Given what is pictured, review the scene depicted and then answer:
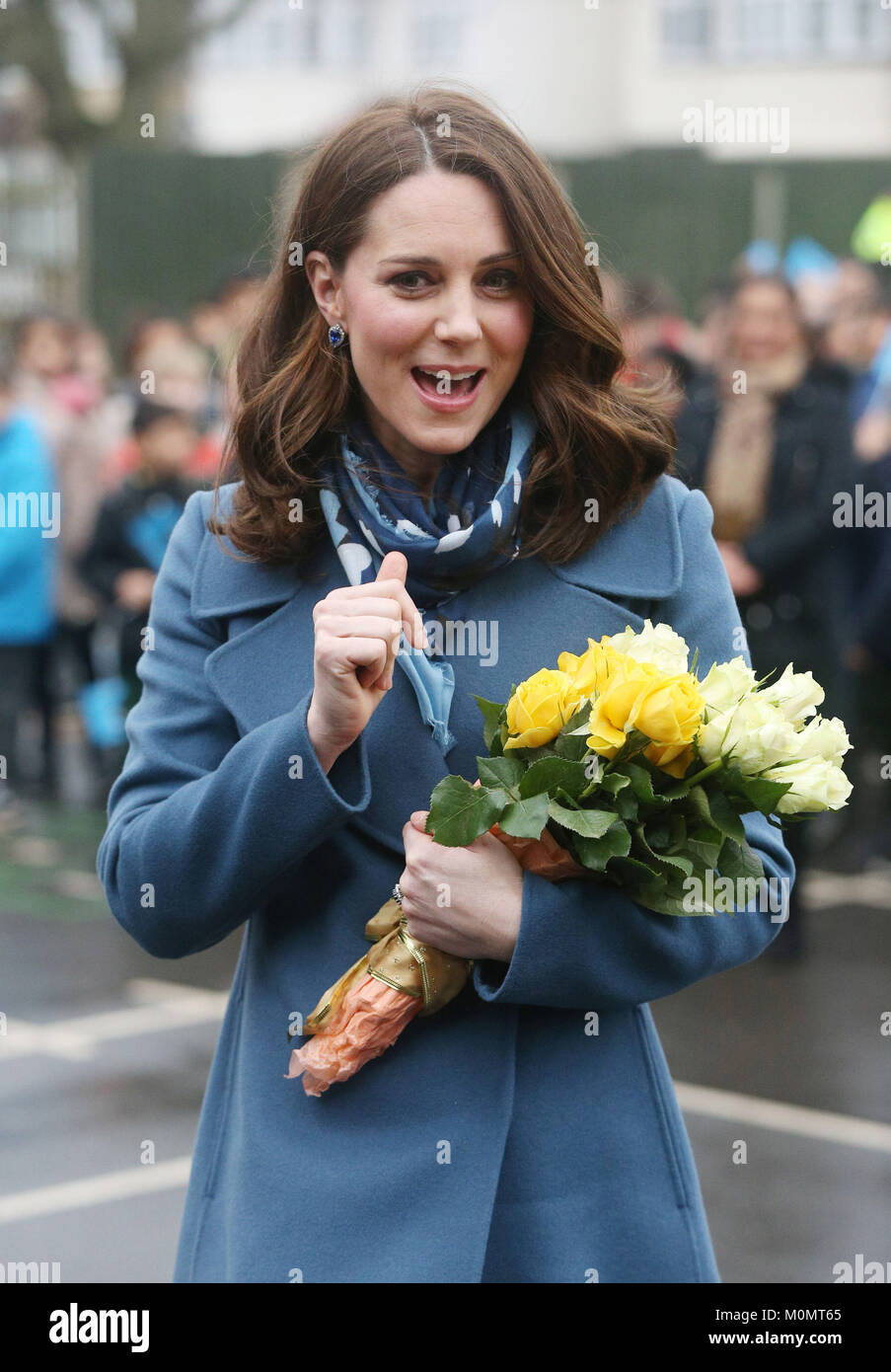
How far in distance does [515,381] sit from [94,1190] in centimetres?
333

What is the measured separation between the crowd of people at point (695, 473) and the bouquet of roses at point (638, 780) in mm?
538

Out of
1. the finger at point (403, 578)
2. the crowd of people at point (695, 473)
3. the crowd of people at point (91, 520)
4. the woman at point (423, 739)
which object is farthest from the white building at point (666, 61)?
the finger at point (403, 578)

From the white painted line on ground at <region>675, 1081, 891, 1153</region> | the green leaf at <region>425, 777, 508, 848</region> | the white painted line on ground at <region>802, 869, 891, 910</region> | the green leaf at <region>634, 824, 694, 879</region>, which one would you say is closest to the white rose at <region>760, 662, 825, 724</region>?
the green leaf at <region>634, 824, 694, 879</region>

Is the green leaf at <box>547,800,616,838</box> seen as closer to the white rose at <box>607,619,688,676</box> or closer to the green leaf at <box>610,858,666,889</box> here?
the green leaf at <box>610,858,666,889</box>

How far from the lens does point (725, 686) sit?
2.13 metres

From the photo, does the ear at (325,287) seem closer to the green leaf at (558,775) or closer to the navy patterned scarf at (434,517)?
the navy patterned scarf at (434,517)

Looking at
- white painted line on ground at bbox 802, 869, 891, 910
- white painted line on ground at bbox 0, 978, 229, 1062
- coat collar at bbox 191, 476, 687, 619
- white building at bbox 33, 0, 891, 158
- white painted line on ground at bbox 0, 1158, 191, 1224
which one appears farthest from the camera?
white building at bbox 33, 0, 891, 158

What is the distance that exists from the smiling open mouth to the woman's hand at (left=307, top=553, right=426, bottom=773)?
0.23 metres

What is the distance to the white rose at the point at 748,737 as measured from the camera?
6.82ft

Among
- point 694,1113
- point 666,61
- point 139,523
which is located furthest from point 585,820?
point 666,61

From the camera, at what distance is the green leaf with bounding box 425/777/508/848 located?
2121 mm

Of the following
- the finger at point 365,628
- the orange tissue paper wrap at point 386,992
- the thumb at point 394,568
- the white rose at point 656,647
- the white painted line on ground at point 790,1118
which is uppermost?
the thumb at point 394,568

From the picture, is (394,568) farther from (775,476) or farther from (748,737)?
(775,476)

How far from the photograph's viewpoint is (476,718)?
94.1 inches
